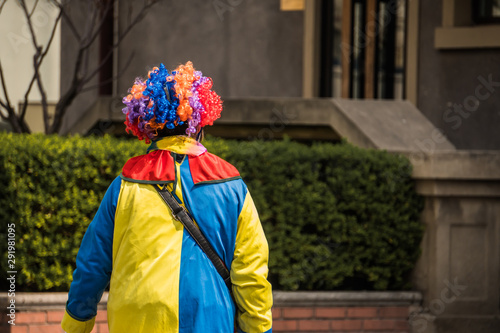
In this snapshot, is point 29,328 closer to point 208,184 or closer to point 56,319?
point 56,319

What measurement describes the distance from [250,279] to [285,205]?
2807 mm

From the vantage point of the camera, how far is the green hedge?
5.38 meters

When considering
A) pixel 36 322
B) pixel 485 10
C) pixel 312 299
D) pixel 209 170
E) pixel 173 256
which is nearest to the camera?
pixel 173 256

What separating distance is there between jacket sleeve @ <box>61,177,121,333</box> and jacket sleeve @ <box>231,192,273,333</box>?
53cm

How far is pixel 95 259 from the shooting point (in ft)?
10.1

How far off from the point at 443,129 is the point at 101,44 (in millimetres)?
5361

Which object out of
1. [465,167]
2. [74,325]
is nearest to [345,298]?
[465,167]

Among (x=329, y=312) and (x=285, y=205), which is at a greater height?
(x=285, y=205)

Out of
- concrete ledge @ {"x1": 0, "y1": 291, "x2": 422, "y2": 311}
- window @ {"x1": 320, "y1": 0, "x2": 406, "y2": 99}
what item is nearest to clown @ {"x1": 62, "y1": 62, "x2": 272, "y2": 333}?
concrete ledge @ {"x1": 0, "y1": 291, "x2": 422, "y2": 311}

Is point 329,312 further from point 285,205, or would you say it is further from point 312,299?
point 285,205

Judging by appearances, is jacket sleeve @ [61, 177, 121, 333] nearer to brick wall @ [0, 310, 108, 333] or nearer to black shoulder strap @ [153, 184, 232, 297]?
black shoulder strap @ [153, 184, 232, 297]

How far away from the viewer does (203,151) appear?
320 centimetres

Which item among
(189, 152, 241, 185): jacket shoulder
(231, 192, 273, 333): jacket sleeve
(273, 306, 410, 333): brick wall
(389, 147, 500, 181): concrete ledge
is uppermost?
(189, 152, 241, 185): jacket shoulder

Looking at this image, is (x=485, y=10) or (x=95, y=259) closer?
(x=95, y=259)
